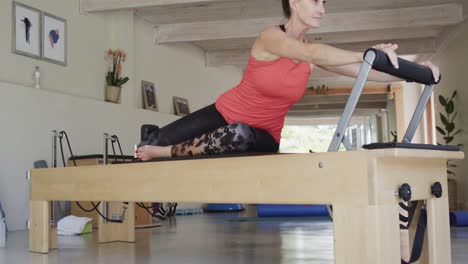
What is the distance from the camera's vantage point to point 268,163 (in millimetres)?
1956

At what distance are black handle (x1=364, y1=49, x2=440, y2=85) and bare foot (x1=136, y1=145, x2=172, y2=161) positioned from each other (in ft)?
A: 3.62

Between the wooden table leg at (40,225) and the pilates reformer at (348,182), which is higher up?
the pilates reformer at (348,182)

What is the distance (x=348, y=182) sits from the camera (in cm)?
173

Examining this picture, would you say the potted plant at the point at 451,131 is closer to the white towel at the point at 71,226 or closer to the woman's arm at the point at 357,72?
the white towel at the point at 71,226

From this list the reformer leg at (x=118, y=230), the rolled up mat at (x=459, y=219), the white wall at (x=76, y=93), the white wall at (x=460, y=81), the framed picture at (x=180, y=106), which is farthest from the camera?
the framed picture at (x=180, y=106)

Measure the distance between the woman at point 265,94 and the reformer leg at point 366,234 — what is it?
0.47 metres

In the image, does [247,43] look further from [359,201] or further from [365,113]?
[365,113]

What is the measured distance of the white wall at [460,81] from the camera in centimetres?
704

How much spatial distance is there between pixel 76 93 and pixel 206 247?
3.20 metres

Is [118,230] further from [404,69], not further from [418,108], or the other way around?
[404,69]

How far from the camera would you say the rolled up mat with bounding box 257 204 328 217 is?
5.91 meters

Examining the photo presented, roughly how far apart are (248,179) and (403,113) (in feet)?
35.9

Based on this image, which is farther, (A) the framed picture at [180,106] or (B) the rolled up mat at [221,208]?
(A) the framed picture at [180,106]

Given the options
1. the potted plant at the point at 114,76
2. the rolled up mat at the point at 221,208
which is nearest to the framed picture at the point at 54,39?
the potted plant at the point at 114,76
